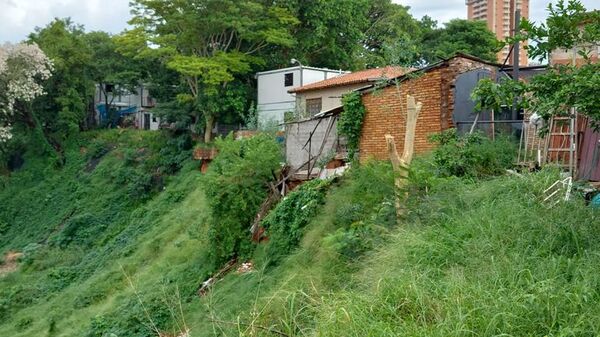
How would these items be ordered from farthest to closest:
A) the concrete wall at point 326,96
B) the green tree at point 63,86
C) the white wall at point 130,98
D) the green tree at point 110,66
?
the white wall at point 130,98 → the green tree at point 110,66 → the green tree at point 63,86 → the concrete wall at point 326,96

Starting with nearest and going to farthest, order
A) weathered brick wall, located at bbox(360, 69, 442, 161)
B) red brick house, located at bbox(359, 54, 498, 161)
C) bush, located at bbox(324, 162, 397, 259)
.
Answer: bush, located at bbox(324, 162, 397, 259)
red brick house, located at bbox(359, 54, 498, 161)
weathered brick wall, located at bbox(360, 69, 442, 161)

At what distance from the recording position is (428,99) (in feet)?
38.8

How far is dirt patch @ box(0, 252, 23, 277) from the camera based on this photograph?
2145 centimetres

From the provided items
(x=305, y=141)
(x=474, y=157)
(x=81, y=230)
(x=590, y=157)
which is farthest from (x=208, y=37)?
(x=590, y=157)

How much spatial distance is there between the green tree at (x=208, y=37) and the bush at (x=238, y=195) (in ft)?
33.4

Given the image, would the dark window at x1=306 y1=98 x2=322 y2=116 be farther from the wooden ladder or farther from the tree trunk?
the wooden ladder

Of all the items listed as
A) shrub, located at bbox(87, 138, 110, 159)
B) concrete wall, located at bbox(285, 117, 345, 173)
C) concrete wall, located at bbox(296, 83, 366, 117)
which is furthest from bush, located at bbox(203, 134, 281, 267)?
shrub, located at bbox(87, 138, 110, 159)

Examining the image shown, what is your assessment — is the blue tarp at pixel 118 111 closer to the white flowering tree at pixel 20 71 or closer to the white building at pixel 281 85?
the white flowering tree at pixel 20 71

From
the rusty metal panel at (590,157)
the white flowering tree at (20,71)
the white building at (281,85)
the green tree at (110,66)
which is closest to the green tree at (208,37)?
the white building at (281,85)

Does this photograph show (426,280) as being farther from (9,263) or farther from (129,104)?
(129,104)

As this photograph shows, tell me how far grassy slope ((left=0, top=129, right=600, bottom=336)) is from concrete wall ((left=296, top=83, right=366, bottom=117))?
9.39 meters

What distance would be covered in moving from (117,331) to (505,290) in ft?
28.5

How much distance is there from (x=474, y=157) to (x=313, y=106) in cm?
1401

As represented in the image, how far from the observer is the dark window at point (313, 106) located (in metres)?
22.8
